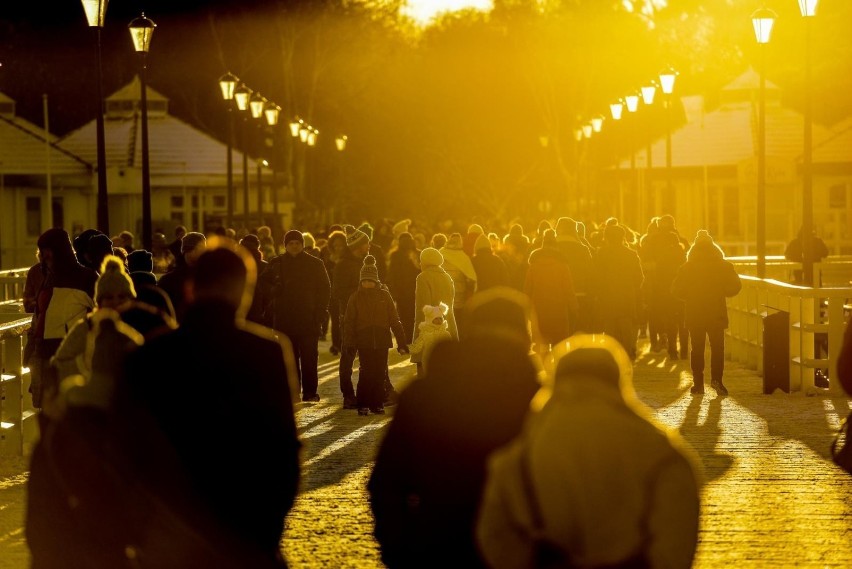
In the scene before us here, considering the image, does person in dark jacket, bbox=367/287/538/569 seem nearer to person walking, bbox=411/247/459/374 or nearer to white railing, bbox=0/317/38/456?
white railing, bbox=0/317/38/456

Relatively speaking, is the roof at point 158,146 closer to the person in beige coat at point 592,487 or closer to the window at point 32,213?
the window at point 32,213

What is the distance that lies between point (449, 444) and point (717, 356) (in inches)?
482

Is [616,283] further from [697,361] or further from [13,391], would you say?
[13,391]

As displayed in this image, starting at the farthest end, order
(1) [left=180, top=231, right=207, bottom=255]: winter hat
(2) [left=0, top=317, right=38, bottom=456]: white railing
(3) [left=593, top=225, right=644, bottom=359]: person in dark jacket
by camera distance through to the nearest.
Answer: (3) [left=593, top=225, right=644, bottom=359]: person in dark jacket
(1) [left=180, top=231, right=207, bottom=255]: winter hat
(2) [left=0, top=317, right=38, bottom=456]: white railing

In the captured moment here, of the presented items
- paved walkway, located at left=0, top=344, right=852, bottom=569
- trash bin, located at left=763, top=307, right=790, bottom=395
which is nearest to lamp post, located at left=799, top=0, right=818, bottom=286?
trash bin, located at left=763, top=307, right=790, bottom=395

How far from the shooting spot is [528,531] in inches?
191

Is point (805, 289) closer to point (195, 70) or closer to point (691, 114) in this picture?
point (691, 114)

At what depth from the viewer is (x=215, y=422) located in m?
5.91

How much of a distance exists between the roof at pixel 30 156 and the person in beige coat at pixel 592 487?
5524 cm

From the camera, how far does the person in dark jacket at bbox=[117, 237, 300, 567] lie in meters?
5.85

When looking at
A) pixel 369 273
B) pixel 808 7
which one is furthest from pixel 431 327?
pixel 808 7

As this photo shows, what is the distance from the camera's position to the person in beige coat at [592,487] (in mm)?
4785

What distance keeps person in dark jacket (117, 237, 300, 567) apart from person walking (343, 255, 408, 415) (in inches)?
411

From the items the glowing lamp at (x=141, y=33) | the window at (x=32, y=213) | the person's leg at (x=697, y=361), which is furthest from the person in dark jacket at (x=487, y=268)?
the window at (x=32, y=213)
